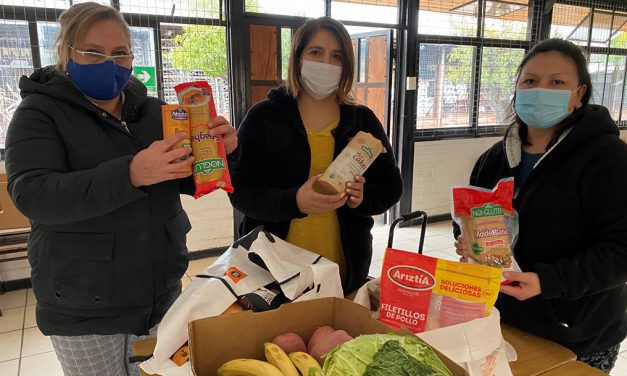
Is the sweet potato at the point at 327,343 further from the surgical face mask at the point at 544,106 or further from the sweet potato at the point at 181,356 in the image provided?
the surgical face mask at the point at 544,106

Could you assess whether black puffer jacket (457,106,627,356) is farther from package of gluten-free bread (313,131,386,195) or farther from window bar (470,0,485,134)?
window bar (470,0,485,134)

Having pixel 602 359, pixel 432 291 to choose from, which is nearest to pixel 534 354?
pixel 602 359

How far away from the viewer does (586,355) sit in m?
1.27

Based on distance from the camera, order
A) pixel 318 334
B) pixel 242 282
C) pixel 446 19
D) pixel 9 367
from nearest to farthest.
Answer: pixel 318 334 < pixel 242 282 < pixel 9 367 < pixel 446 19

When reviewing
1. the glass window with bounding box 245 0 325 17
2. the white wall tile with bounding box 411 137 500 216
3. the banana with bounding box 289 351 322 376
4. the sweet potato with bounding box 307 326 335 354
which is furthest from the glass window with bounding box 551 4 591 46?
the banana with bounding box 289 351 322 376

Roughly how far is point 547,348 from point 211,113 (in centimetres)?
115

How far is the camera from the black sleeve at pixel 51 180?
107 centimetres

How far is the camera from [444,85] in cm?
512

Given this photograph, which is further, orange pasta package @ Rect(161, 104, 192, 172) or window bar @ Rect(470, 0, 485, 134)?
window bar @ Rect(470, 0, 485, 134)

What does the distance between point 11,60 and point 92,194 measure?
9.31ft

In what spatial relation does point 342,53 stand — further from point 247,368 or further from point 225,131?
point 247,368

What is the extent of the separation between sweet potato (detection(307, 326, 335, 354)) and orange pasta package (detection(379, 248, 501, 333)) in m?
0.16

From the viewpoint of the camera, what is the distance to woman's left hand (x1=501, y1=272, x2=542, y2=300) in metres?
1.15

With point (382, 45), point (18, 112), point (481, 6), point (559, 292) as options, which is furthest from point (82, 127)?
point (481, 6)
